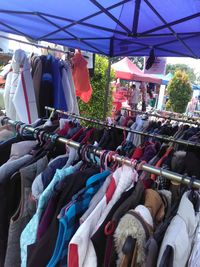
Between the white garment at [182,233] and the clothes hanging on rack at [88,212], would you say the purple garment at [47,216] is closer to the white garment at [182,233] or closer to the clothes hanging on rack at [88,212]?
→ the clothes hanging on rack at [88,212]

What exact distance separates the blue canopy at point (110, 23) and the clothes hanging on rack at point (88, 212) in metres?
1.49

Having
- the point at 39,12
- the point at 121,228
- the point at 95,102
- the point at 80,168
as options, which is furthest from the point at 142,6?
the point at 95,102

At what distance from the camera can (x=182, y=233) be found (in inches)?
25.7

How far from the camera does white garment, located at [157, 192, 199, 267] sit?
63 centimetres

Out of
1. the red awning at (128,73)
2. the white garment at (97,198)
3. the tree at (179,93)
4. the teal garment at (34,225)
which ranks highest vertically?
the red awning at (128,73)

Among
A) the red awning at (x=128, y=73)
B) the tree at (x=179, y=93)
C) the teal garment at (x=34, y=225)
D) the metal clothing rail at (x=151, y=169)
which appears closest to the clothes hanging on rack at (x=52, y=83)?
the metal clothing rail at (x=151, y=169)

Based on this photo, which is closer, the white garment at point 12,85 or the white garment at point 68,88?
the white garment at point 12,85

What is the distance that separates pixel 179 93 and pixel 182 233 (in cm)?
1126

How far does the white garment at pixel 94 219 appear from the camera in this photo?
27.9 inches

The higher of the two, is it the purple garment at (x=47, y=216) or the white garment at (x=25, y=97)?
the white garment at (x=25, y=97)

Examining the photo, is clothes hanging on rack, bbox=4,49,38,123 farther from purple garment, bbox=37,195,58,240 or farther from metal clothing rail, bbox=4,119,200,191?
purple garment, bbox=37,195,58,240

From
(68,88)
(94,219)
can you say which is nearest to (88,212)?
(94,219)

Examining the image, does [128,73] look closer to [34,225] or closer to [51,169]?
[51,169]

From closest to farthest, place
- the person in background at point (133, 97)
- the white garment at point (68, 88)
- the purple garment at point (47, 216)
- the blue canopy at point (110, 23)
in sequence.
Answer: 1. the purple garment at point (47, 216)
2. the blue canopy at point (110, 23)
3. the white garment at point (68, 88)
4. the person in background at point (133, 97)
